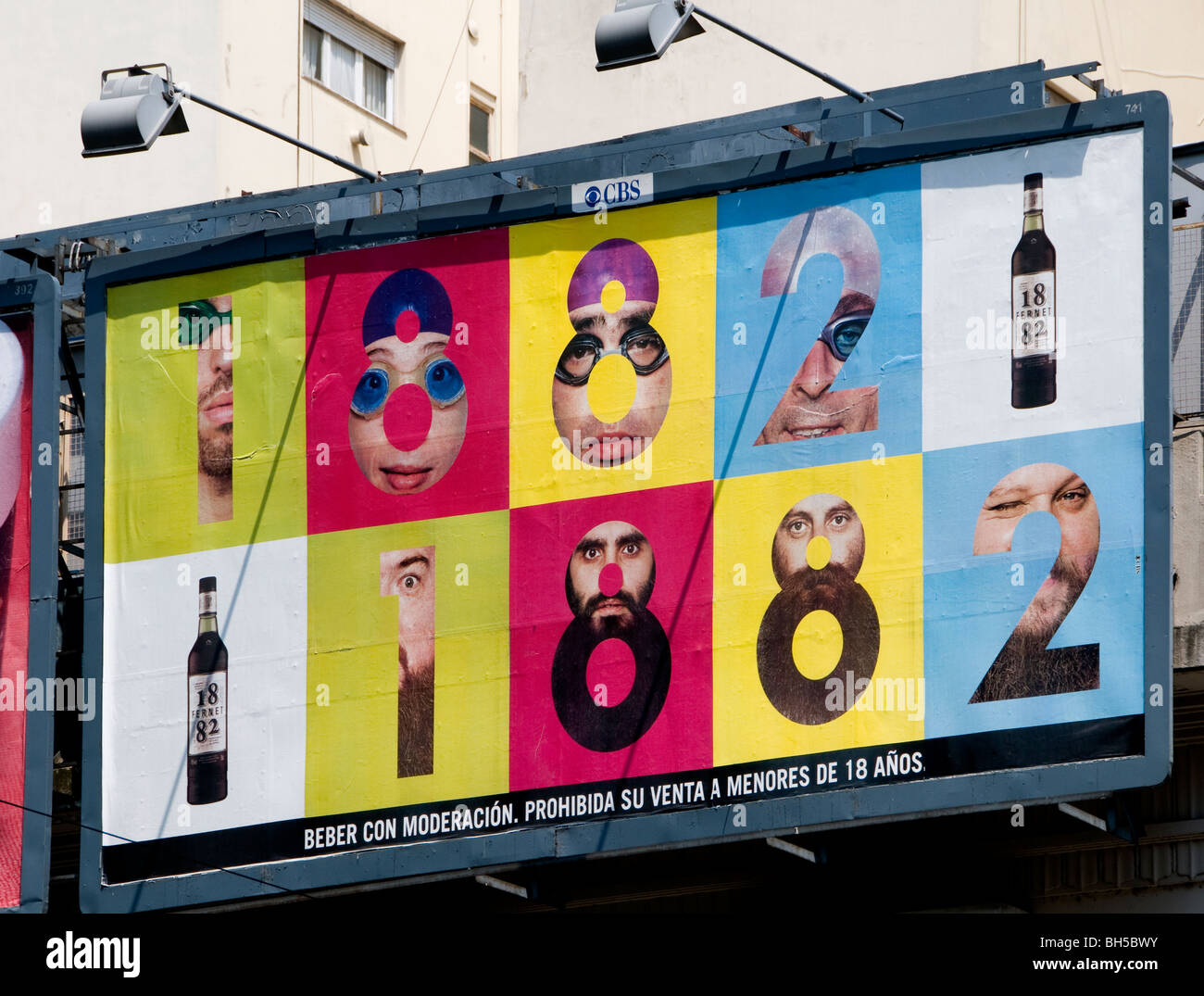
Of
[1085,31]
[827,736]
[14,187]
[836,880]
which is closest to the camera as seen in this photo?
[827,736]

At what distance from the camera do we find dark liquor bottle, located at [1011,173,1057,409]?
21.9 m

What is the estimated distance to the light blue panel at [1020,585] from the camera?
21.1 metres

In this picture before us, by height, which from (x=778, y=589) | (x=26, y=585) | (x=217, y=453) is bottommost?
(x=778, y=589)

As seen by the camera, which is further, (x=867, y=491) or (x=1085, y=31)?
(x=1085, y=31)

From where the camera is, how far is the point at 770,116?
2456 cm

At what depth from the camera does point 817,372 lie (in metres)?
22.8

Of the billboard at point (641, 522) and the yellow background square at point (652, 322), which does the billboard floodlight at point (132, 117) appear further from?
the yellow background square at point (652, 322)

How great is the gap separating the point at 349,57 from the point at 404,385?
611 inches

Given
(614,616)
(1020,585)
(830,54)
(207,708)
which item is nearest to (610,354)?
(614,616)

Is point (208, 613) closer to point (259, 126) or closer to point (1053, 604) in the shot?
point (259, 126)
